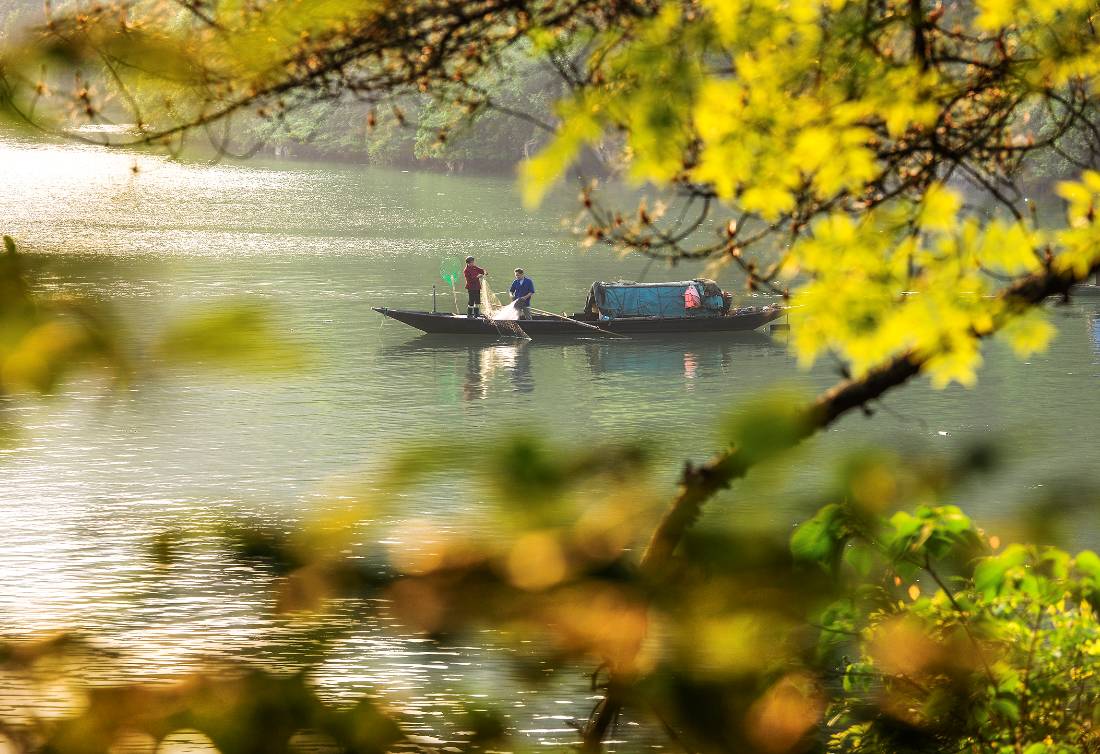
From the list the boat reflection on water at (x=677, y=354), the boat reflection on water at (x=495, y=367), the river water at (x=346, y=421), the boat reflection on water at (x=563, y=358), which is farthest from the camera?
the boat reflection on water at (x=677, y=354)

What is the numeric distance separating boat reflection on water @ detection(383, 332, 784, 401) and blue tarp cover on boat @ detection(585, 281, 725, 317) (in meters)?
0.97

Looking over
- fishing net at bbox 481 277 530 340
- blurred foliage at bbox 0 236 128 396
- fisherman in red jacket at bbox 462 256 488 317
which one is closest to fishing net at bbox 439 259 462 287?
A: fisherman in red jacket at bbox 462 256 488 317

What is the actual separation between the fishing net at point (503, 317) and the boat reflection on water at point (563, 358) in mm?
379

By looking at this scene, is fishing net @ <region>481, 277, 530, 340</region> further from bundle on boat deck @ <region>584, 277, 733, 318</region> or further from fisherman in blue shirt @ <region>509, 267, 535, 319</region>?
bundle on boat deck @ <region>584, 277, 733, 318</region>

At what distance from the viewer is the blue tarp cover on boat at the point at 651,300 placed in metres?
41.7

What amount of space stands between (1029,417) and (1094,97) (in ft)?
86.0

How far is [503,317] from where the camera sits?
41.4 meters

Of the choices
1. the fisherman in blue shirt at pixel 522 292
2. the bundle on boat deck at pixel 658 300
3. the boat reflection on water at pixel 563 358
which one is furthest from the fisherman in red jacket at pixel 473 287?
the bundle on boat deck at pixel 658 300

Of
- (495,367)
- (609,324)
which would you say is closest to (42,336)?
(495,367)

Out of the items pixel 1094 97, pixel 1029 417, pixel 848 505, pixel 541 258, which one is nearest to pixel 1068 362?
pixel 1029 417

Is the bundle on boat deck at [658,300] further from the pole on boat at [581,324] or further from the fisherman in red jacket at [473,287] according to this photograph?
the fisherman in red jacket at [473,287]

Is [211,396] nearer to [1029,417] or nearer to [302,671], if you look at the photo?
[1029,417]

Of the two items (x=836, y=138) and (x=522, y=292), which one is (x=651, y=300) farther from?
(x=836, y=138)

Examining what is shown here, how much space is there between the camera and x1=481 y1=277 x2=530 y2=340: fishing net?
41.2 m
